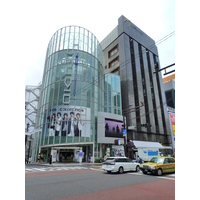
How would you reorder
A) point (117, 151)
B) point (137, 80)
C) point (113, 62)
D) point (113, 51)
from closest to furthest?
point (117, 151)
point (137, 80)
point (113, 62)
point (113, 51)

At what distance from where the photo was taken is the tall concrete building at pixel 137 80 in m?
42.8

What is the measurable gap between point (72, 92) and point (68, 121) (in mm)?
5720

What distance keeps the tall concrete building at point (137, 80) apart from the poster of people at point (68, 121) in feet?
47.7

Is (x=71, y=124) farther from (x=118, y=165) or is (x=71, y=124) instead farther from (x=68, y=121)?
(x=118, y=165)

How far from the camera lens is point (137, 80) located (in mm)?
47438

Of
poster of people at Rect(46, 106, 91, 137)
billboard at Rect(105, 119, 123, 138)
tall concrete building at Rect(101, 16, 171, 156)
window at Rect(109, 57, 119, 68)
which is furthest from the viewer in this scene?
window at Rect(109, 57, 119, 68)

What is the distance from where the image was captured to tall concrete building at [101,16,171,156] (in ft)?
140

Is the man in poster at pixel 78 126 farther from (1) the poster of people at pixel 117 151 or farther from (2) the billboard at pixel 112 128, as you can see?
(1) the poster of people at pixel 117 151

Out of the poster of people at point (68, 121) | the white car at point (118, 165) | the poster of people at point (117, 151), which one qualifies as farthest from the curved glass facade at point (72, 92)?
the white car at point (118, 165)

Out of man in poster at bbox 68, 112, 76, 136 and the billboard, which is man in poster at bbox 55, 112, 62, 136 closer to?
man in poster at bbox 68, 112, 76, 136

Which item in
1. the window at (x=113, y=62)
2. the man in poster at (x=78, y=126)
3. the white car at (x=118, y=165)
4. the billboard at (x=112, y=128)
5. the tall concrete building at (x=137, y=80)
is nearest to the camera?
the white car at (x=118, y=165)

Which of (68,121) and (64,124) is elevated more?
A: (68,121)

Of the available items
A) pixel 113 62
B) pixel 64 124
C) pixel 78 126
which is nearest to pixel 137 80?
pixel 113 62

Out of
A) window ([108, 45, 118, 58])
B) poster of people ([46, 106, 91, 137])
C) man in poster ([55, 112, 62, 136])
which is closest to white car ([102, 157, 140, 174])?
poster of people ([46, 106, 91, 137])
